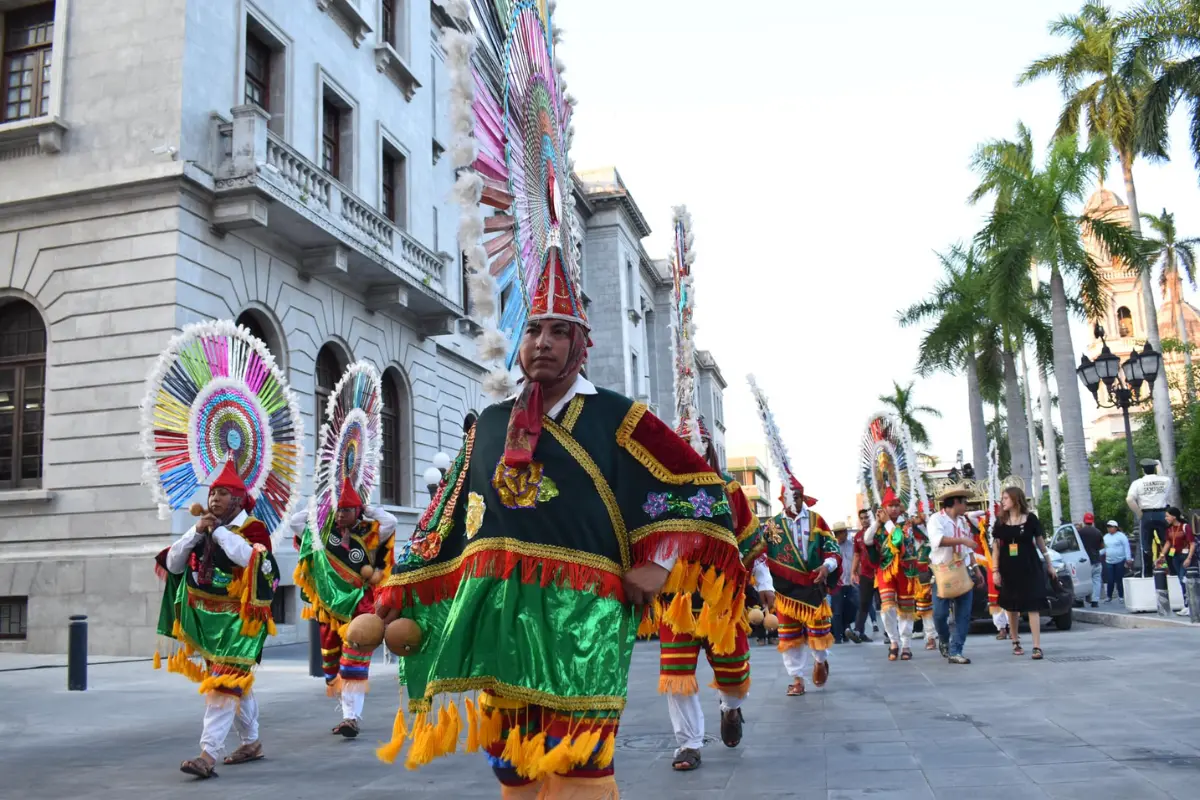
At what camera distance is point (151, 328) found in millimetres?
14844

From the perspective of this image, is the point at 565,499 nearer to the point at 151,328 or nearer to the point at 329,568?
the point at 329,568

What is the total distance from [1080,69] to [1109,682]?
88.0 feet

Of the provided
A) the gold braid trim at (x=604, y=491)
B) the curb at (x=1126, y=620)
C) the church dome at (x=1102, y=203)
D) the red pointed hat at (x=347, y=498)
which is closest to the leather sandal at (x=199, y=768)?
the red pointed hat at (x=347, y=498)

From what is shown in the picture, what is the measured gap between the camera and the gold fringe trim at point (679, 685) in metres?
6.32

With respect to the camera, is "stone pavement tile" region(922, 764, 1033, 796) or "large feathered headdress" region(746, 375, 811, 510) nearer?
"stone pavement tile" region(922, 764, 1033, 796)

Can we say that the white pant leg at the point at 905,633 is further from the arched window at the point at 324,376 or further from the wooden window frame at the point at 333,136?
the wooden window frame at the point at 333,136

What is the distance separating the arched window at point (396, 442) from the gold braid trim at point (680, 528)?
61.0 feet

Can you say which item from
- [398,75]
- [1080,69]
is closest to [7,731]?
[398,75]

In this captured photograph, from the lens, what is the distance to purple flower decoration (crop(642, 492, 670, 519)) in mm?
3609

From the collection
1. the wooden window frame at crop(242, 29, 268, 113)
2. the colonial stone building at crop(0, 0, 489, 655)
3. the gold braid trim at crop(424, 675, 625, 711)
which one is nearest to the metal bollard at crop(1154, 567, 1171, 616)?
the colonial stone building at crop(0, 0, 489, 655)

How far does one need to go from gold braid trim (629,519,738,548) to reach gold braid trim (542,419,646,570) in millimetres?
42

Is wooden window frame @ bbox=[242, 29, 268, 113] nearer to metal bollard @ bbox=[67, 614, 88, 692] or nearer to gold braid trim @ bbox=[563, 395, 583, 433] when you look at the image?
metal bollard @ bbox=[67, 614, 88, 692]

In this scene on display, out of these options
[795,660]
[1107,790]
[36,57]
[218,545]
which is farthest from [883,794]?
[36,57]

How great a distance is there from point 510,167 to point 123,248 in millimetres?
12602
